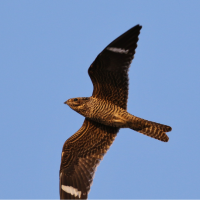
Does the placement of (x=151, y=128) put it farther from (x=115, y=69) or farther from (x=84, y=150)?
(x=84, y=150)

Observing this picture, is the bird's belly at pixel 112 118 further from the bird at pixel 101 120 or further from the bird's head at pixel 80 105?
the bird's head at pixel 80 105

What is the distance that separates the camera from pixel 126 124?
389 inches

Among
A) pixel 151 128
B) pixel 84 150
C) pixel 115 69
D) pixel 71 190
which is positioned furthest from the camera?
pixel 84 150

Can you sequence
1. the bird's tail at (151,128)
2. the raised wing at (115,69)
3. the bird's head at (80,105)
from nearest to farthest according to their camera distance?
the raised wing at (115,69), the bird's tail at (151,128), the bird's head at (80,105)

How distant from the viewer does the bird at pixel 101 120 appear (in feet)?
31.6

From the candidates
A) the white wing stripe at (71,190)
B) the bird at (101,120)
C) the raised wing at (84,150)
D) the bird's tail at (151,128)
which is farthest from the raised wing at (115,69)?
the white wing stripe at (71,190)

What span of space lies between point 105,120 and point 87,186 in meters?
1.77

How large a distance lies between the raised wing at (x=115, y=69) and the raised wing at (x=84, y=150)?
37.1 inches

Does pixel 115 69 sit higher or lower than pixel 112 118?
higher

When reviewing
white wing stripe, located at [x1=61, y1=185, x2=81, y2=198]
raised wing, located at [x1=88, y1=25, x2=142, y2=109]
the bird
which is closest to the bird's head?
the bird

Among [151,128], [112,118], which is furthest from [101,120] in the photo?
[151,128]

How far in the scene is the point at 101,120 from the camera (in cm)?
988

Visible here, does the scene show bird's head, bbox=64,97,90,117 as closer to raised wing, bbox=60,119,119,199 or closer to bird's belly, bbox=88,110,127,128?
bird's belly, bbox=88,110,127,128

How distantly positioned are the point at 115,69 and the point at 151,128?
1.76 metres
